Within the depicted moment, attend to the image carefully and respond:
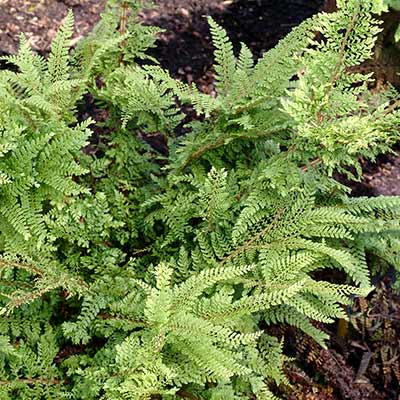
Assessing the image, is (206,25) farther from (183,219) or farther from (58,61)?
(183,219)

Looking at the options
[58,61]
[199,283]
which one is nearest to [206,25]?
[58,61]

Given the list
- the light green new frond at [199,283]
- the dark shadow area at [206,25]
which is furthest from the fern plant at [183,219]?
the dark shadow area at [206,25]

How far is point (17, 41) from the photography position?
146 inches

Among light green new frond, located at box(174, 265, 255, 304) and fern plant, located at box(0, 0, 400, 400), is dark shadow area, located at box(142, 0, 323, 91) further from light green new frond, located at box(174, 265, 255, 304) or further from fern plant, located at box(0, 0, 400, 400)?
light green new frond, located at box(174, 265, 255, 304)

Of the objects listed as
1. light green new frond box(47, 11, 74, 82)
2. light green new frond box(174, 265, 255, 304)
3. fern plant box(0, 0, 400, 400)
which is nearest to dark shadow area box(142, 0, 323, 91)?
fern plant box(0, 0, 400, 400)

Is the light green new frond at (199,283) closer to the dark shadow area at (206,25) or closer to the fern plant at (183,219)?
the fern plant at (183,219)

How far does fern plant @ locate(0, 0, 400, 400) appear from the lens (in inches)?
69.6

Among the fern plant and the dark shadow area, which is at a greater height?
the dark shadow area

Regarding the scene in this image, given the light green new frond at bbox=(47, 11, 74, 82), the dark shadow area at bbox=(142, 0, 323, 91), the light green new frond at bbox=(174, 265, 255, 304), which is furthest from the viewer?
the dark shadow area at bbox=(142, 0, 323, 91)

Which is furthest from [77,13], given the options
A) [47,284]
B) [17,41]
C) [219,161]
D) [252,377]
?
[252,377]

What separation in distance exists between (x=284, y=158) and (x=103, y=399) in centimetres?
92

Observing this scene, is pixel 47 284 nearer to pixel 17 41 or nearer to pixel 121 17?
pixel 121 17

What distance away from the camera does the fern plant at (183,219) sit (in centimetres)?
177

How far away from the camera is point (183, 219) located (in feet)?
6.98
